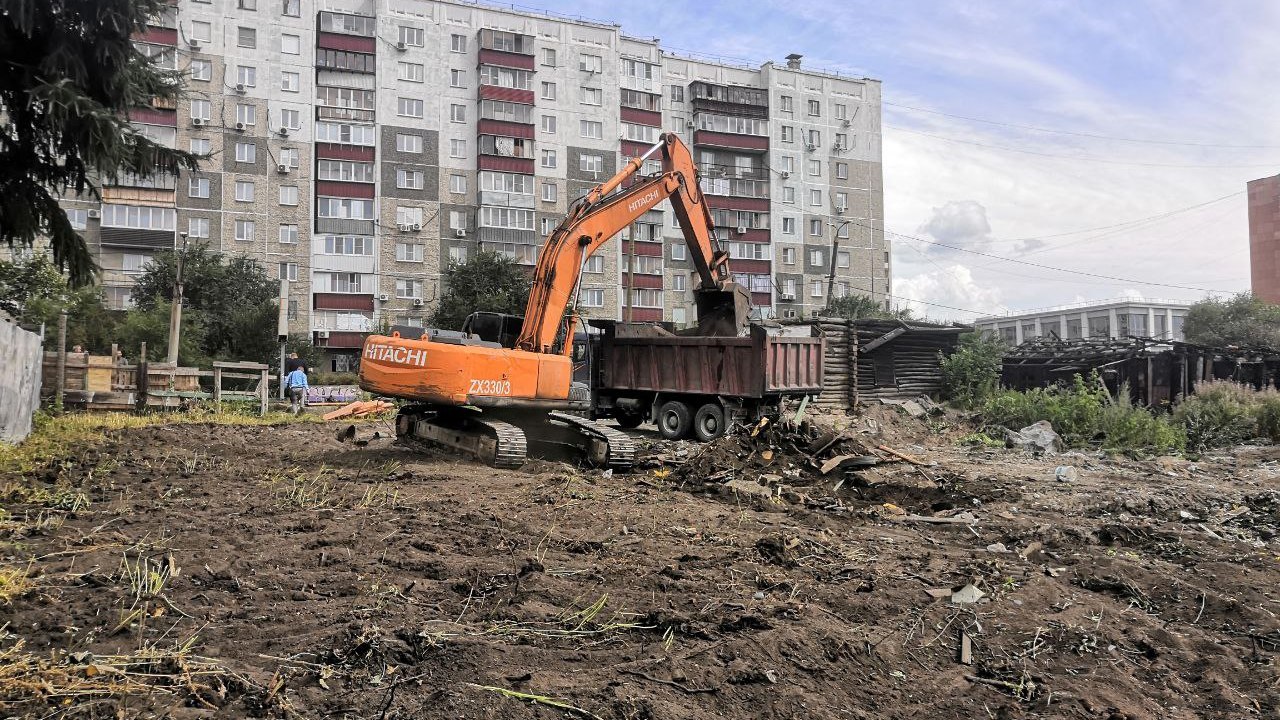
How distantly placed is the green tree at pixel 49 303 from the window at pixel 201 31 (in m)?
18.2

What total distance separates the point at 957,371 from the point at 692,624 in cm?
2395

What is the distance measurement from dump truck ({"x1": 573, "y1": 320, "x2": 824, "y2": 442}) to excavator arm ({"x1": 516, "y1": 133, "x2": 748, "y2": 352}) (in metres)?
0.88

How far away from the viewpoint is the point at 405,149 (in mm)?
49156

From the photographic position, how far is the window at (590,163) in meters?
53.7

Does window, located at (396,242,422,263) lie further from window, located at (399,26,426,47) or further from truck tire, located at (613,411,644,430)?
truck tire, located at (613,411,644,430)

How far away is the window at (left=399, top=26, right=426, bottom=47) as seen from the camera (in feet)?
161

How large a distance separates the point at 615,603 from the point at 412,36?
169 feet

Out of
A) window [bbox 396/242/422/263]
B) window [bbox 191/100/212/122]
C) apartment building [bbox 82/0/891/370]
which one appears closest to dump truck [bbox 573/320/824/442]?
apartment building [bbox 82/0/891/370]

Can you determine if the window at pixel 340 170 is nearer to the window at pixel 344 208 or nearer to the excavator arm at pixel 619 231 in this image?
the window at pixel 344 208

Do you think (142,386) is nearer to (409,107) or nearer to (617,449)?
(617,449)

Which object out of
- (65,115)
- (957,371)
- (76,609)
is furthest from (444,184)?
(76,609)

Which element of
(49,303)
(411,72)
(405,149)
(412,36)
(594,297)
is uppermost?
(412,36)

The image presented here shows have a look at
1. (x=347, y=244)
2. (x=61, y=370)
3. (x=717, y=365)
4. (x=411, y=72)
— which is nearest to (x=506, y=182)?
(x=411, y=72)

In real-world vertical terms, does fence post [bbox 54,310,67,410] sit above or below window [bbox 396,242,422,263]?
below
